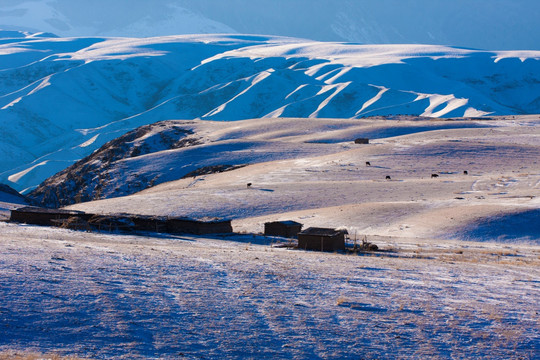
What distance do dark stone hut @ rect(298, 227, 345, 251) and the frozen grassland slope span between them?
268 ft

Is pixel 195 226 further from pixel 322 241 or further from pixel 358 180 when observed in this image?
pixel 358 180

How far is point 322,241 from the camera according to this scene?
2350 cm

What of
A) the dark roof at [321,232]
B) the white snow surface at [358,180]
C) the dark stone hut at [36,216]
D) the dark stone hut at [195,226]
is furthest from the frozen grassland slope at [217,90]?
the dark roof at [321,232]

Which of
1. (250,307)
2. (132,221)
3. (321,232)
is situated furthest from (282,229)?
(250,307)

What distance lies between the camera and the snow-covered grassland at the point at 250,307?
9.73 m

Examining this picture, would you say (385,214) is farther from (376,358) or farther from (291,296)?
(376,358)

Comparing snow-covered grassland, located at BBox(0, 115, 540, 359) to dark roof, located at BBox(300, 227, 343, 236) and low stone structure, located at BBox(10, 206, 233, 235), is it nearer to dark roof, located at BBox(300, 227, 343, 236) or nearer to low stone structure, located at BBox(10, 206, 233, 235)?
low stone structure, located at BBox(10, 206, 233, 235)

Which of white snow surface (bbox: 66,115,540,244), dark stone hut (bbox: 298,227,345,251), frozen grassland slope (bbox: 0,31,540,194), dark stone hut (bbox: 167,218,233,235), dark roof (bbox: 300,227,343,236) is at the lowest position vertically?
dark stone hut (bbox: 298,227,345,251)

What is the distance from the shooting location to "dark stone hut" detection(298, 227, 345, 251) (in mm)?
23391

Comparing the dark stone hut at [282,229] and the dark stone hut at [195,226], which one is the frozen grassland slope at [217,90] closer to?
the dark stone hut at [195,226]

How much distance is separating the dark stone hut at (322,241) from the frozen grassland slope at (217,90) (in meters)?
81.8

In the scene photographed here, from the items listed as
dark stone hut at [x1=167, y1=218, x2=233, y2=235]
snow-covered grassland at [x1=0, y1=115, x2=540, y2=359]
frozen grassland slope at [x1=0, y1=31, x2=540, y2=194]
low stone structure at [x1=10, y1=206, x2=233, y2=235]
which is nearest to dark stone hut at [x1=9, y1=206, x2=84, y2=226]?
low stone structure at [x1=10, y1=206, x2=233, y2=235]

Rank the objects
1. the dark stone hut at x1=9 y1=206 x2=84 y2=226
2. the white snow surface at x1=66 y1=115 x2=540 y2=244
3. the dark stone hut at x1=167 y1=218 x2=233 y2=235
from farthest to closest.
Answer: the white snow surface at x1=66 y1=115 x2=540 y2=244 < the dark stone hut at x1=167 y1=218 x2=233 y2=235 < the dark stone hut at x1=9 y1=206 x2=84 y2=226

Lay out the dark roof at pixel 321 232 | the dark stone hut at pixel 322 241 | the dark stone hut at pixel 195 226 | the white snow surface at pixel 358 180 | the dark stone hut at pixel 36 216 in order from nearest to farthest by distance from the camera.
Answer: the dark stone hut at pixel 322 241 → the dark roof at pixel 321 232 → the dark stone hut at pixel 36 216 → the dark stone hut at pixel 195 226 → the white snow surface at pixel 358 180
